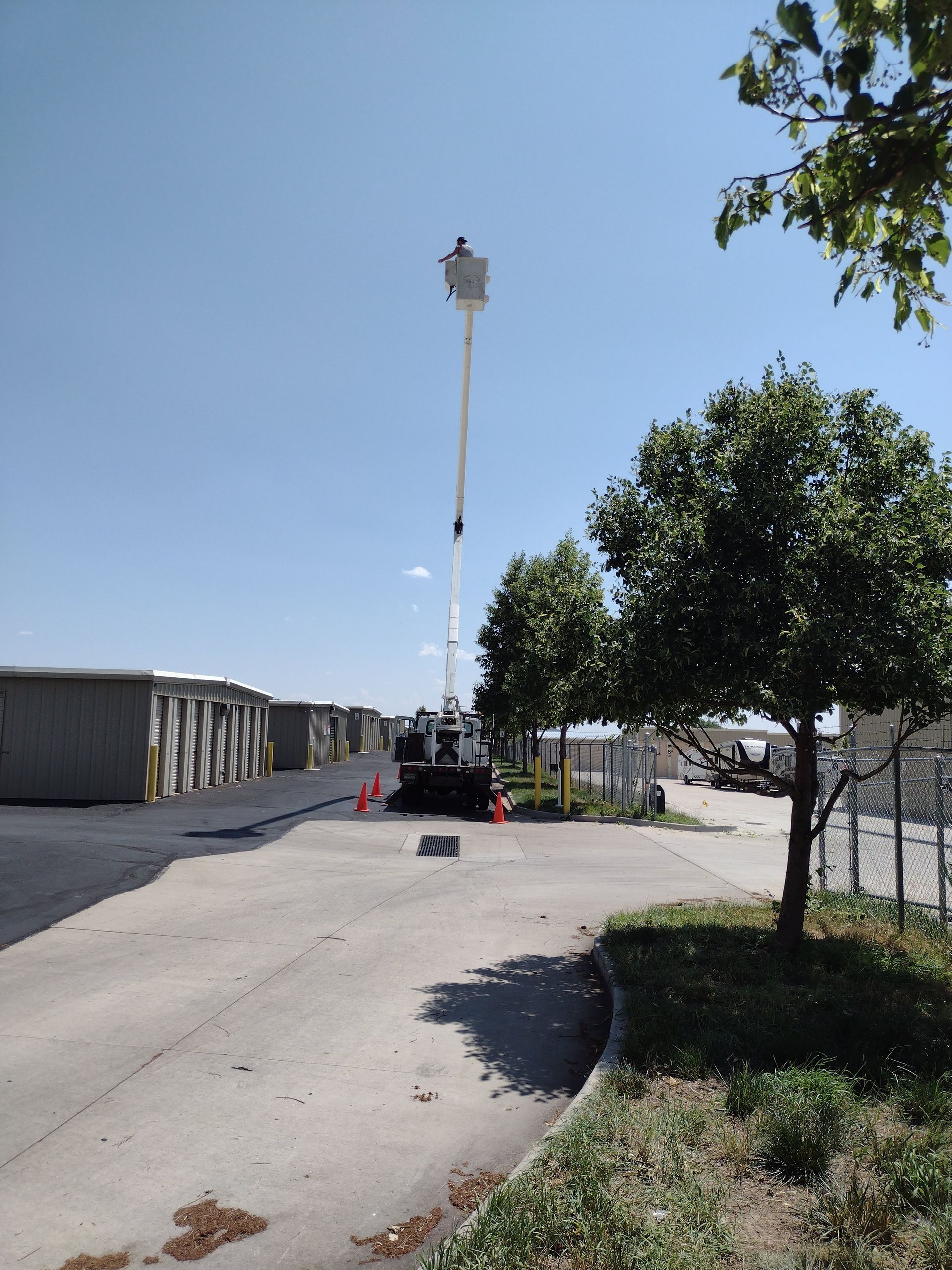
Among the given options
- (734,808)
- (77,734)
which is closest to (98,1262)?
(77,734)

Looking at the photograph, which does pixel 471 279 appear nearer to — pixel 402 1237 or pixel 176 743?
pixel 176 743

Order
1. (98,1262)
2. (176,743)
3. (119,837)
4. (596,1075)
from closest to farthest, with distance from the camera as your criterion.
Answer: (98,1262) < (596,1075) < (119,837) < (176,743)

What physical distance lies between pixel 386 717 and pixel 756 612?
252 ft

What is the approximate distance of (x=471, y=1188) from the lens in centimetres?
407

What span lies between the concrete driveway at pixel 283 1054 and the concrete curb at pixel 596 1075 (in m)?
0.20

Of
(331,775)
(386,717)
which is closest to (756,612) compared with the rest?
(331,775)

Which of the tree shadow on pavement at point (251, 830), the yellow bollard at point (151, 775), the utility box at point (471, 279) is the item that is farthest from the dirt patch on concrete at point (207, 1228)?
the utility box at point (471, 279)

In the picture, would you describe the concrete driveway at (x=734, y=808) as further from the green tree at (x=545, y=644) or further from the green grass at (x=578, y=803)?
the green tree at (x=545, y=644)

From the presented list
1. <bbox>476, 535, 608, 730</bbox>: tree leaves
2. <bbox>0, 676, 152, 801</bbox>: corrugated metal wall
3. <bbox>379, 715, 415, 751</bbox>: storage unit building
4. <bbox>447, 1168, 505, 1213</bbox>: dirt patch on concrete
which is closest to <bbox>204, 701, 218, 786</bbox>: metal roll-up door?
<bbox>0, 676, 152, 801</bbox>: corrugated metal wall

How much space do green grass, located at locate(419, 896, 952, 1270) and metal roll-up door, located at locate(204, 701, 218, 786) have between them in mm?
21106

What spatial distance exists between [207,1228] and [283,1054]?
6.72ft

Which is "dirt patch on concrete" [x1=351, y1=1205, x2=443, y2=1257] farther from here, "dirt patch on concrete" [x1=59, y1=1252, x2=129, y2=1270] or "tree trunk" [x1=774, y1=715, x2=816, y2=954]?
"tree trunk" [x1=774, y1=715, x2=816, y2=954]

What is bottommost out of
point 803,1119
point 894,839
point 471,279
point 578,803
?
point 578,803

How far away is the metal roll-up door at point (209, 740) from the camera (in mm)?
26047
